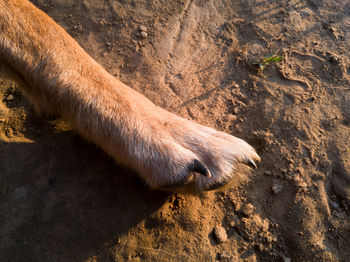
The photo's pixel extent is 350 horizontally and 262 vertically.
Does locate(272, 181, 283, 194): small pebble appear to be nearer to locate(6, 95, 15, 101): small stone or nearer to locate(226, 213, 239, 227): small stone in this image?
locate(226, 213, 239, 227): small stone

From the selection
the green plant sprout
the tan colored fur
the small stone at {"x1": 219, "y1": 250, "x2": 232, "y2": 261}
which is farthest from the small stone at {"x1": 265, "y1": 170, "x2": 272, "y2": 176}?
the green plant sprout

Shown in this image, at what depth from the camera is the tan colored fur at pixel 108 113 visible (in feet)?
5.32

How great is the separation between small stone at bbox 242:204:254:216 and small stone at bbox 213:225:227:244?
0.78ft

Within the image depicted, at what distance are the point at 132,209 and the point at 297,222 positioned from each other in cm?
140

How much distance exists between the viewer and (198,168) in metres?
1.57

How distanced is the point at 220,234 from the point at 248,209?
1.10 ft

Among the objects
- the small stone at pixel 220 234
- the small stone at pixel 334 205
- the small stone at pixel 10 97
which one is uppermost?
the small stone at pixel 334 205

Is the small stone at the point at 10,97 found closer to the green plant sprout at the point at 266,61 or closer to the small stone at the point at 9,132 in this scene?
the small stone at the point at 9,132

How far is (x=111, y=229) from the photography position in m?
1.86

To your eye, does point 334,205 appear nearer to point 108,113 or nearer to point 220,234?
point 220,234

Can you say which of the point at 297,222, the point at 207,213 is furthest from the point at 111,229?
the point at 297,222

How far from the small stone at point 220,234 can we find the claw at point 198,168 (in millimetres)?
657

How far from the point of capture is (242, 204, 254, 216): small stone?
6.64ft

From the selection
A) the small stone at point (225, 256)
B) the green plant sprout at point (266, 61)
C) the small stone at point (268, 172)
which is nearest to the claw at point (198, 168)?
the small stone at point (225, 256)
